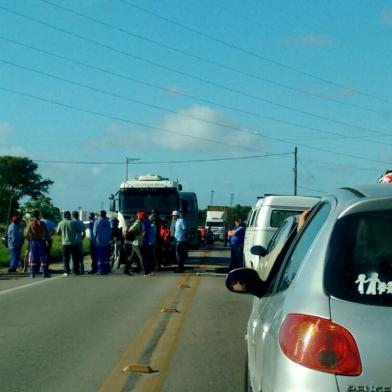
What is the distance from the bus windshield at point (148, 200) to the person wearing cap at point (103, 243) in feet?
16.3

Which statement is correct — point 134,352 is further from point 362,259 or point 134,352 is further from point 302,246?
point 362,259

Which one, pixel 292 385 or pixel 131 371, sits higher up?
pixel 292 385

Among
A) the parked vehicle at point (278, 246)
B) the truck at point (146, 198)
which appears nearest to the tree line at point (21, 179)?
the truck at point (146, 198)

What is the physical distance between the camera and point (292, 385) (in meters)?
3.63

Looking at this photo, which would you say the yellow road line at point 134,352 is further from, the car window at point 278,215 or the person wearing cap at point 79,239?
the person wearing cap at point 79,239

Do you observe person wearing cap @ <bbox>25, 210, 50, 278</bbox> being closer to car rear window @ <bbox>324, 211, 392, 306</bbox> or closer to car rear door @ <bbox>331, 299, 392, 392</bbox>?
car rear window @ <bbox>324, 211, 392, 306</bbox>

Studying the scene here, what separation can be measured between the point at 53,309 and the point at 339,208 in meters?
10.7

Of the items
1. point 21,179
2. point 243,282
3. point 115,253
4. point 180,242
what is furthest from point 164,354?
point 21,179

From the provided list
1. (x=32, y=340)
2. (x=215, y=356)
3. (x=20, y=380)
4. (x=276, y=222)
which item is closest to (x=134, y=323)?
(x=32, y=340)

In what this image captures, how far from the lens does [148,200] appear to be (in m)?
28.5

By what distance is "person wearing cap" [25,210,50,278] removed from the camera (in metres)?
21.8

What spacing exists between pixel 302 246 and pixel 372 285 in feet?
2.76

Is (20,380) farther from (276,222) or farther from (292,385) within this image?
(276,222)

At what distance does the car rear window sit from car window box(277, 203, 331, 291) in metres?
0.31
